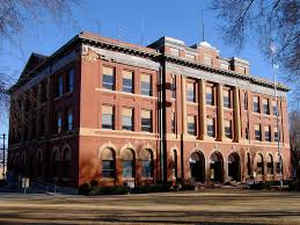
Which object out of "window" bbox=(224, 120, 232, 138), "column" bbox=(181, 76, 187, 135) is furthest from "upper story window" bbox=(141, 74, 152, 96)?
"window" bbox=(224, 120, 232, 138)

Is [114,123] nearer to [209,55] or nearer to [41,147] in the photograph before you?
[41,147]

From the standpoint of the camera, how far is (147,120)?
38031 millimetres

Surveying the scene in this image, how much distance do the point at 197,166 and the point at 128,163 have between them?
9544mm

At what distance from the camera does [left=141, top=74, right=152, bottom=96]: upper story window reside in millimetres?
38188

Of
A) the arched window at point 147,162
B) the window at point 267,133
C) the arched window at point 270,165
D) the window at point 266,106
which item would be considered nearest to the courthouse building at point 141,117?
the arched window at point 147,162

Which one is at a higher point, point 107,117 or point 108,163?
point 107,117

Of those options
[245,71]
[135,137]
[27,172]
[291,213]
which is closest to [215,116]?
[245,71]

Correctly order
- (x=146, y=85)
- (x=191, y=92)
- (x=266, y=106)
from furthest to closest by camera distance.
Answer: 1. (x=266, y=106)
2. (x=191, y=92)
3. (x=146, y=85)

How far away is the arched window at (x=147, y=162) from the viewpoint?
36.9 meters

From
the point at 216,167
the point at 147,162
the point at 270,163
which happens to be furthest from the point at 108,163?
the point at 270,163

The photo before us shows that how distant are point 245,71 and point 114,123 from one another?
22.0 m

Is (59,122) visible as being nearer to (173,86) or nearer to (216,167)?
(173,86)

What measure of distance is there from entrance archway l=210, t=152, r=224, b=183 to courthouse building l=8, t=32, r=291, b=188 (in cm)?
12

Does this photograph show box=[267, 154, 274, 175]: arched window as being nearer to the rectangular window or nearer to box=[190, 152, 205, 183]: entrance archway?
the rectangular window
